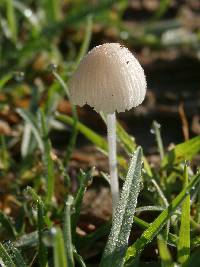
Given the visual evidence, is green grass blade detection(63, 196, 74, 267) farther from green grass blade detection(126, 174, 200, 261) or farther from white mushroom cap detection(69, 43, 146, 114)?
white mushroom cap detection(69, 43, 146, 114)

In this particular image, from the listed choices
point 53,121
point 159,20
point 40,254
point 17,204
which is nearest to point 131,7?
point 159,20

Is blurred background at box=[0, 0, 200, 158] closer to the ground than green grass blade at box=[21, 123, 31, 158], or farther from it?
farther from it

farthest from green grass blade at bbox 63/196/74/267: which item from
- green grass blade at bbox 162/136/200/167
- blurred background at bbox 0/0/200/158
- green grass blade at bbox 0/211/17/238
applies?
Answer: blurred background at bbox 0/0/200/158

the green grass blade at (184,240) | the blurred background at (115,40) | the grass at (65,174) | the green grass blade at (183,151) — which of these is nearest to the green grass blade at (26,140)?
the grass at (65,174)

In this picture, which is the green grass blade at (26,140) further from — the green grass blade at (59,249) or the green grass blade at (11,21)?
the green grass blade at (59,249)

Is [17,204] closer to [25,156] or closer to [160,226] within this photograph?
[25,156]

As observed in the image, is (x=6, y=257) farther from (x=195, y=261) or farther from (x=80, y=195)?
(x=195, y=261)

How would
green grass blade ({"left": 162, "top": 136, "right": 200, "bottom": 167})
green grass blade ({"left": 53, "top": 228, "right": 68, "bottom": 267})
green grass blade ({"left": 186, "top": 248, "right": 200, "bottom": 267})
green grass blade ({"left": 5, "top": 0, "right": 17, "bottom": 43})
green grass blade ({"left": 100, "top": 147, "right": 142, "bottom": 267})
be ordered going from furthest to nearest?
green grass blade ({"left": 5, "top": 0, "right": 17, "bottom": 43}) < green grass blade ({"left": 162, "top": 136, "right": 200, "bottom": 167}) < green grass blade ({"left": 100, "top": 147, "right": 142, "bottom": 267}) < green grass blade ({"left": 186, "top": 248, "right": 200, "bottom": 267}) < green grass blade ({"left": 53, "top": 228, "right": 68, "bottom": 267})
